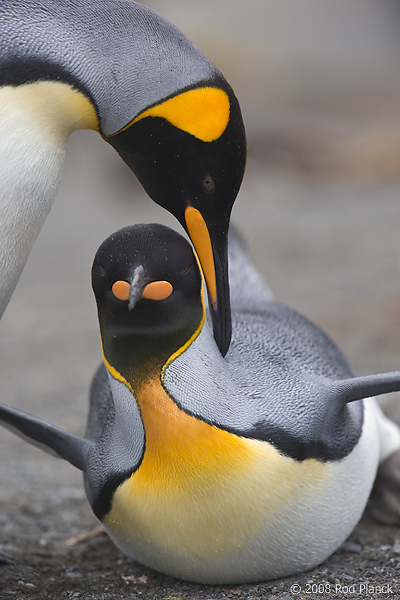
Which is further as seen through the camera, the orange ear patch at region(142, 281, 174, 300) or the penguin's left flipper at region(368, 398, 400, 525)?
the penguin's left flipper at region(368, 398, 400, 525)

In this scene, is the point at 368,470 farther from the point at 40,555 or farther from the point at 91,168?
the point at 91,168

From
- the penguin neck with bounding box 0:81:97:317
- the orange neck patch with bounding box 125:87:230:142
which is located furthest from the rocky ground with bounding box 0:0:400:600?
the orange neck patch with bounding box 125:87:230:142

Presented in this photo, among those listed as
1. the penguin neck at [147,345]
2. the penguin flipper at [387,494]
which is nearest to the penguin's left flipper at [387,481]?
the penguin flipper at [387,494]

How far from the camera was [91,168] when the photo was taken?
13891mm

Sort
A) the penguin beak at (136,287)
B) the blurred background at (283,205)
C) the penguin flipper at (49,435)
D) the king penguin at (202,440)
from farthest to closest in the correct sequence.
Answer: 1. the blurred background at (283,205)
2. the penguin flipper at (49,435)
3. the king penguin at (202,440)
4. the penguin beak at (136,287)

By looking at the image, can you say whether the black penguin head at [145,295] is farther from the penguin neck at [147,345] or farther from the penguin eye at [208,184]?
the penguin eye at [208,184]

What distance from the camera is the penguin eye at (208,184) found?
7.66 ft

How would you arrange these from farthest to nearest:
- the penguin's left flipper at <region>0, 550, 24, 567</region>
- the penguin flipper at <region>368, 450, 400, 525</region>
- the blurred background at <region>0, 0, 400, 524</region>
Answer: the blurred background at <region>0, 0, 400, 524</region>, the penguin flipper at <region>368, 450, 400, 525</region>, the penguin's left flipper at <region>0, 550, 24, 567</region>

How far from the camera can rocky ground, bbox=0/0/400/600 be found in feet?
8.49

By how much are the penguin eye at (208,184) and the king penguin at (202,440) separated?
0.87ft

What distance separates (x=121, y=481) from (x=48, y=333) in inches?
176

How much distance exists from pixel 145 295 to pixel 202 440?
450 millimetres

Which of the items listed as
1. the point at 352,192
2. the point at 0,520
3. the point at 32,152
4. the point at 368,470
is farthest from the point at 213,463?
the point at 352,192

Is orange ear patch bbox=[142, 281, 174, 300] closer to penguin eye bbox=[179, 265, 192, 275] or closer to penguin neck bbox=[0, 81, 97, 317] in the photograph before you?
penguin eye bbox=[179, 265, 192, 275]
